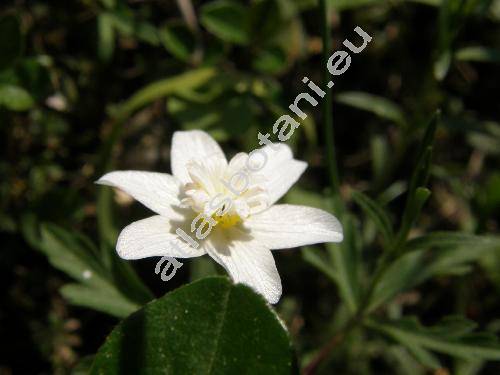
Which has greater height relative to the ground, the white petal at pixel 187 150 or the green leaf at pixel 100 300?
the white petal at pixel 187 150

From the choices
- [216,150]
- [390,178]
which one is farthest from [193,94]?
[390,178]

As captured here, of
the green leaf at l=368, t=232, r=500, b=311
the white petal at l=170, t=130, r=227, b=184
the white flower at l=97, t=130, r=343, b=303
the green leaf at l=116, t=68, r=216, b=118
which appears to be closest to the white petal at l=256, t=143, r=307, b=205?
the white flower at l=97, t=130, r=343, b=303

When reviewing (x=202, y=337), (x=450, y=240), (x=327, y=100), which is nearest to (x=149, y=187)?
(x=202, y=337)

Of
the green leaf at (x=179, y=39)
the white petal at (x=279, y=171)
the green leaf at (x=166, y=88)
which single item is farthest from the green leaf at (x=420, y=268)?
the green leaf at (x=179, y=39)

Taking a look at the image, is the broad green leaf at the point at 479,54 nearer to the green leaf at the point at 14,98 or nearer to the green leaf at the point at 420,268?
the green leaf at the point at 420,268

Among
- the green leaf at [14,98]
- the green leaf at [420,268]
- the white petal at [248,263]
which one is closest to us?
the white petal at [248,263]

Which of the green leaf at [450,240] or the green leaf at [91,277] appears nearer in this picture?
the green leaf at [450,240]

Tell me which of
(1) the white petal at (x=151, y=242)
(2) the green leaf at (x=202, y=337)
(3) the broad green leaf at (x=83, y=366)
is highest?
(1) the white petal at (x=151, y=242)

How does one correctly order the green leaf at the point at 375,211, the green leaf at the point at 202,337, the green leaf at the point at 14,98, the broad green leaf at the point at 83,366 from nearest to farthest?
the green leaf at the point at 202,337 → the green leaf at the point at 375,211 → the broad green leaf at the point at 83,366 → the green leaf at the point at 14,98
